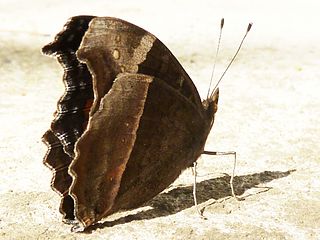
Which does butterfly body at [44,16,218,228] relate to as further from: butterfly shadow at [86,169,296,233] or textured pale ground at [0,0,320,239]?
textured pale ground at [0,0,320,239]

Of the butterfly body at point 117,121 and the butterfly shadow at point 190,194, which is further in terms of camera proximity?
the butterfly shadow at point 190,194

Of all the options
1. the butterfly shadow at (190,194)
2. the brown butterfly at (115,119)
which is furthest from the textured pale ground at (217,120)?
the brown butterfly at (115,119)

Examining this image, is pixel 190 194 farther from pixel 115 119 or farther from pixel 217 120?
pixel 217 120

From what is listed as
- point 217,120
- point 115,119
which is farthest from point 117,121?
point 217,120

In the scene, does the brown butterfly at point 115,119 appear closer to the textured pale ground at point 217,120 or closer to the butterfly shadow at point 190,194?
the butterfly shadow at point 190,194

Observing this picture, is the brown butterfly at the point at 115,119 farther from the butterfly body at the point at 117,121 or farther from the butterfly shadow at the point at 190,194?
the butterfly shadow at the point at 190,194

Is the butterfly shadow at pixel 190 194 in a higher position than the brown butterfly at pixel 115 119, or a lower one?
lower

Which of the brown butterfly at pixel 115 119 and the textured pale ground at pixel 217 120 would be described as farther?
the textured pale ground at pixel 217 120

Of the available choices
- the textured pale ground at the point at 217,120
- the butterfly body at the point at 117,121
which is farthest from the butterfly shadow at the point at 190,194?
the butterfly body at the point at 117,121
